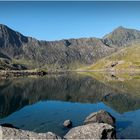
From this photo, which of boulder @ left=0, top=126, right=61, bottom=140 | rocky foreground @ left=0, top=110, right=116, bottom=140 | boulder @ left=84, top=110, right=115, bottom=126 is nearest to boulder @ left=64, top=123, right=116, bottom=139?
rocky foreground @ left=0, top=110, right=116, bottom=140

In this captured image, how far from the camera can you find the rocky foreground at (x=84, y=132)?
34656mm

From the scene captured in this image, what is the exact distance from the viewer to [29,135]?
114 ft

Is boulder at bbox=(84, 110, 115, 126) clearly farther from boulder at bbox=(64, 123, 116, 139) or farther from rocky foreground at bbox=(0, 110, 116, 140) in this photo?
boulder at bbox=(64, 123, 116, 139)

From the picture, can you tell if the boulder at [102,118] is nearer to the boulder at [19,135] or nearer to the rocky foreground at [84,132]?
the rocky foreground at [84,132]

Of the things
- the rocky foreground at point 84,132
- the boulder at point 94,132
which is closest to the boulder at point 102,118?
the rocky foreground at point 84,132

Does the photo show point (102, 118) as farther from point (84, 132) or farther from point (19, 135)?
point (19, 135)

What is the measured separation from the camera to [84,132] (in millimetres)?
45594

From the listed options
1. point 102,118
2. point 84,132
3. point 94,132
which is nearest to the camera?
point 94,132

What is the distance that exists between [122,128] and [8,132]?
3692 centimetres

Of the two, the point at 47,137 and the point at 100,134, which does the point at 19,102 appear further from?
the point at 47,137

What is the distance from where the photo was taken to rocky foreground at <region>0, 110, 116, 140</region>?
114 ft

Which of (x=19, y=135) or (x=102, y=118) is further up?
(x=19, y=135)

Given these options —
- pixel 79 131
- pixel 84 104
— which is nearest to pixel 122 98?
pixel 84 104

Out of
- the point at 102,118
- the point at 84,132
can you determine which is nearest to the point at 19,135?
the point at 84,132
